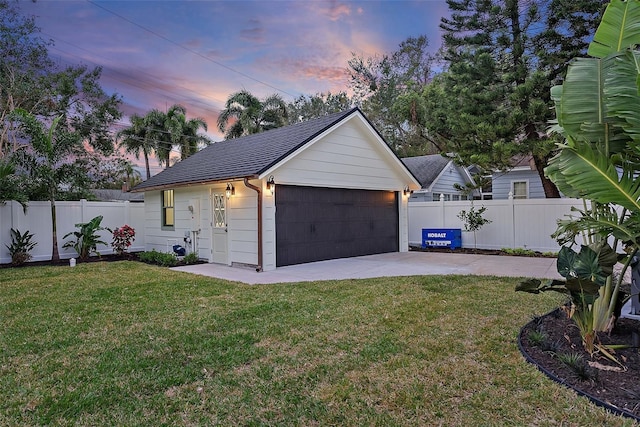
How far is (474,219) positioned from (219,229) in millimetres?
8125

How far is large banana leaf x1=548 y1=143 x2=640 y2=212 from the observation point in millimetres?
2971

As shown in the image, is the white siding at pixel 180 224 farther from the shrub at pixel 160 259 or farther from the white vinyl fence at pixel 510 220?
the white vinyl fence at pixel 510 220

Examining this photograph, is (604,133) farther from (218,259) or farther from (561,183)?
(218,259)

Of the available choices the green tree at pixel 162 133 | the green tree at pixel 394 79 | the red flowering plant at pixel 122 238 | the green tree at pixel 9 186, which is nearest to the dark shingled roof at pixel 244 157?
the red flowering plant at pixel 122 238

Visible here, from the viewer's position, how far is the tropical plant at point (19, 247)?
411 inches

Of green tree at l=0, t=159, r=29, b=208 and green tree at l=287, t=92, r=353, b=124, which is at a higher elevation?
green tree at l=287, t=92, r=353, b=124

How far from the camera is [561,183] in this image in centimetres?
392

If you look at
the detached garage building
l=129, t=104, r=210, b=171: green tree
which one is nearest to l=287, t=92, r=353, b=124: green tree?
l=129, t=104, r=210, b=171: green tree

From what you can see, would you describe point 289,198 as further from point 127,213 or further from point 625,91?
point 625,91

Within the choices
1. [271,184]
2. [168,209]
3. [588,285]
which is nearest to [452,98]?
[271,184]

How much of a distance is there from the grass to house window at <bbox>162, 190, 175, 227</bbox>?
592 centimetres

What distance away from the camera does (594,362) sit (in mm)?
3426

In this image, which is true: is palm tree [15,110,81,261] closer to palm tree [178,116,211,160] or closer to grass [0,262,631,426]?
grass [0,262,631,426]

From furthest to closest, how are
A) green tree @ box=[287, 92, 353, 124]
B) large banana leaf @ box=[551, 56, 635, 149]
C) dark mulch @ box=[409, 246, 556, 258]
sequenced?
1. green tree @ box=[287, 92, 353, 124]
2. dark mulch @ box=[409, 246, 556, 258]
3. large banana leaf @ box=[551, 56, 635, 149]
